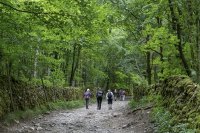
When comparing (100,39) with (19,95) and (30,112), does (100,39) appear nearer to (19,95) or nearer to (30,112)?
(19,95)

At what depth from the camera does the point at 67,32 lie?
14211mm

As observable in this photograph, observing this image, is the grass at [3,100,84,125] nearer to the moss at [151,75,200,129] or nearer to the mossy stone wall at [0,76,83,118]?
the mossy stone wall at [0,76,83,118]

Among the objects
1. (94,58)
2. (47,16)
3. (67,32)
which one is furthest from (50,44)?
(94,58)

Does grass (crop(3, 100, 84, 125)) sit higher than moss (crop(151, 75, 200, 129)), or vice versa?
moss (crop(151, 75, 200, 129))

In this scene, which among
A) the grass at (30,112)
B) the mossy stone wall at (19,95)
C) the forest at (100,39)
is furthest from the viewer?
the mossy stone wall at (19,95)

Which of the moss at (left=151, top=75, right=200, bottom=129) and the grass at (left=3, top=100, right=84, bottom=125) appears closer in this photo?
the moss at (left=151, top=75, right=200, bottom=129)

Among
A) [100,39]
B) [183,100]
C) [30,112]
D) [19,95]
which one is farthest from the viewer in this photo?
[30,112]

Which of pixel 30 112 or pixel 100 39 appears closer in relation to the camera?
pixel 100 39

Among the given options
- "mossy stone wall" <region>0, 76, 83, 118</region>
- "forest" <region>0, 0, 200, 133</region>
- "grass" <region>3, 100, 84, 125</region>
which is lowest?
"grass" <region>3, 100, 84, 125</region>

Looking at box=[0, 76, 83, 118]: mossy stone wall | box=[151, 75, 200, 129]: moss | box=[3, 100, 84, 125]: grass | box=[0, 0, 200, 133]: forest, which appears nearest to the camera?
box=[151, 75, 200, 129]: moss

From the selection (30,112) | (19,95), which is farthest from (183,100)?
(19,95)

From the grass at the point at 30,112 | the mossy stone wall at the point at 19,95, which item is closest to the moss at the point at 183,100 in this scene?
the grass at the point at 30,112

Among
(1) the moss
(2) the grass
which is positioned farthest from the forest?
(2) the grass

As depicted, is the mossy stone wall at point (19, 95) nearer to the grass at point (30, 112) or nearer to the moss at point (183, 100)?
the grass at point (30, 112)
